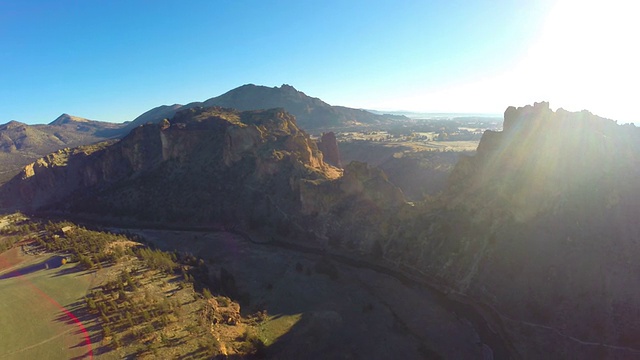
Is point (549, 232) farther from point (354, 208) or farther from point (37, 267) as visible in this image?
point (37, 267)

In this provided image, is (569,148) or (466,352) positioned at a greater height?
(569,148)

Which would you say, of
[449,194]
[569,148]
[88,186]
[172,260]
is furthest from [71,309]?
[88,186]

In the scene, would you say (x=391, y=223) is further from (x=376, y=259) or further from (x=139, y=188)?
(x=139, y=188)

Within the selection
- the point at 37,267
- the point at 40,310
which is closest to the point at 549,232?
the point at 40,310

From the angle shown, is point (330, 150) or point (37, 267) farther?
point (330, 150)

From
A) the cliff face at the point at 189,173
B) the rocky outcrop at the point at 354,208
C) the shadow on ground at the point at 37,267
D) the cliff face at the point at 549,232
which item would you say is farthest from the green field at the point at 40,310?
the cliff face at the point at 549,232

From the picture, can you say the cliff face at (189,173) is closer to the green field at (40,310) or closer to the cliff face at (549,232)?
the cliff face at (549,232)

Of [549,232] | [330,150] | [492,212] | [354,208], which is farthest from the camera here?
[330,150]

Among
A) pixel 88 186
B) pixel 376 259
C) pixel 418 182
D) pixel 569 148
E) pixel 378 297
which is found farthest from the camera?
pixel 88 186
